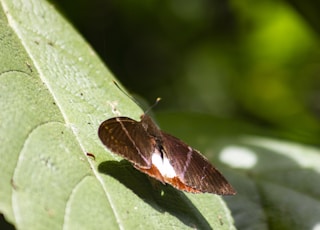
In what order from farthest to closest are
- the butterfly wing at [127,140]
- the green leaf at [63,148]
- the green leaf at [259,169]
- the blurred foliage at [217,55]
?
the blurred foliage at [217,55]
the green leaf at [259,169]
the butterfly wing at [127,140]
the green leaf at [63,148]

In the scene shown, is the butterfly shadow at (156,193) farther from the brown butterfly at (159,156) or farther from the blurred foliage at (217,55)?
the blurred foliage at (217,55)

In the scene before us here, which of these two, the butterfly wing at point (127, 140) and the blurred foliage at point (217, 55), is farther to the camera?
the blurred foliage at point (217, 55)

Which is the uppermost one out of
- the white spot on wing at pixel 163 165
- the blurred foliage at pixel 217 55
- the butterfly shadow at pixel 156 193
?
the white spot on wing at pixel 163 165

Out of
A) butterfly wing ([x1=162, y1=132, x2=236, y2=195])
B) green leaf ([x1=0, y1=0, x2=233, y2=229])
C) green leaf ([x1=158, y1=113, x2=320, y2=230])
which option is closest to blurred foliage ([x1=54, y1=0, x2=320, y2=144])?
green leaf ([x1=158, y1=113, x2=320, y2=230])

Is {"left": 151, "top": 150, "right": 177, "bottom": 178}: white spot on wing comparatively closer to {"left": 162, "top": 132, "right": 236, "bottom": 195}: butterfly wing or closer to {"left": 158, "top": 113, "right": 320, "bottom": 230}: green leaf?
{"left": 162, "top": 132, "right": 236, "bottom": 195}: butterfly wing

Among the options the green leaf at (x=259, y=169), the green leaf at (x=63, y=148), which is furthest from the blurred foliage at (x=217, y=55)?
the green leaf at (x=63, y=148)

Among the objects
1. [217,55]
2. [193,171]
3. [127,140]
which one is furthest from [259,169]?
[217,55]

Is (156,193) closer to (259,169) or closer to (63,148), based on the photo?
(63,148)

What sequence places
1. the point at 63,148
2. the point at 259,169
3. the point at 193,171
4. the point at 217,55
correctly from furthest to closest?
the point at 217,55, the point at 259,169, the point at 193,171, the point at 63,148
